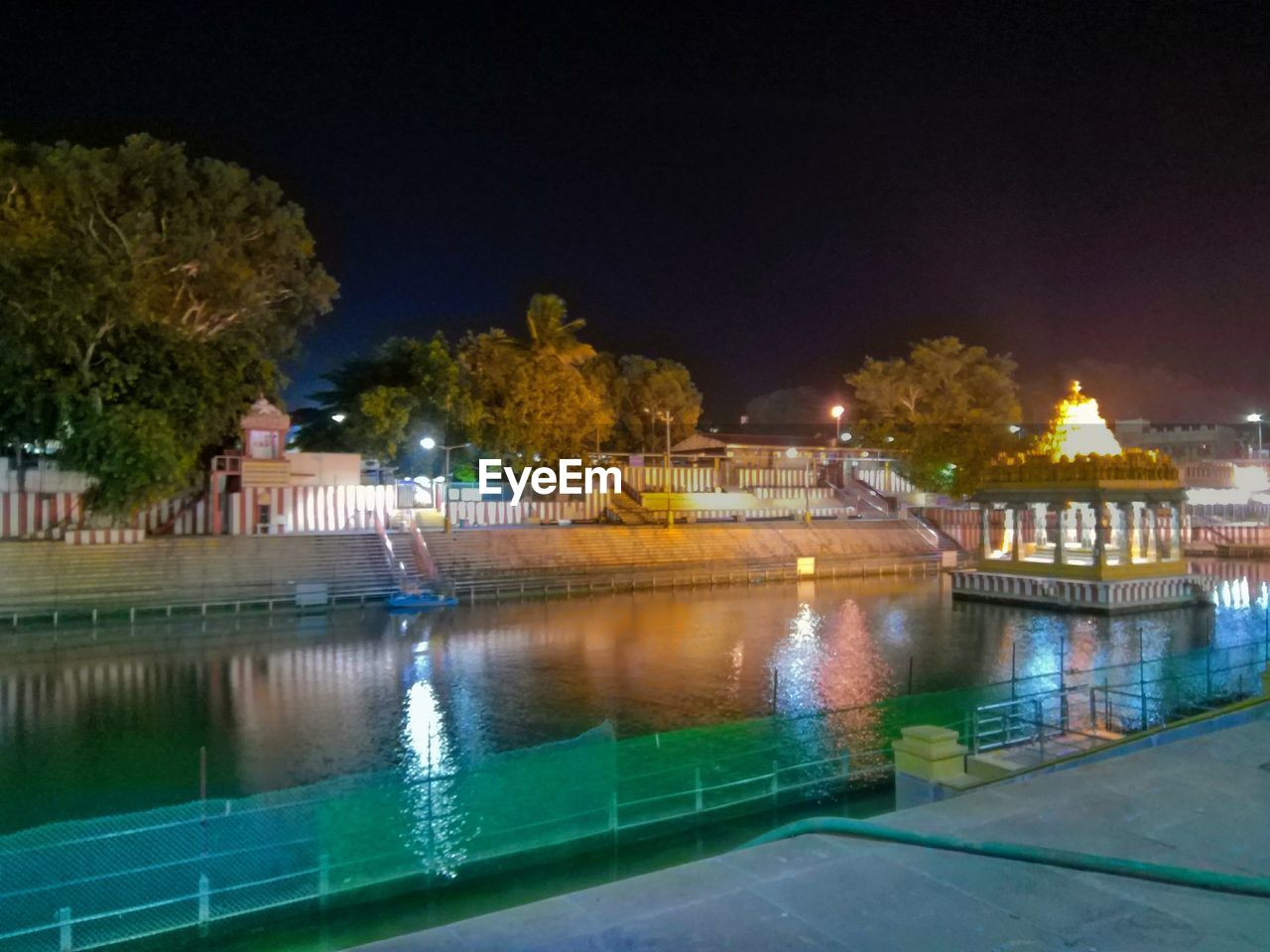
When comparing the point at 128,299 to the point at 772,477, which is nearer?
the point at 128,299

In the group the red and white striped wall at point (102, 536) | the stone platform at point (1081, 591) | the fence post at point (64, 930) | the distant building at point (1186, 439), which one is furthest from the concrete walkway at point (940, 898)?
the distant building at point (1186, 439)

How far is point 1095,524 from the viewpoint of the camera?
32.1 m

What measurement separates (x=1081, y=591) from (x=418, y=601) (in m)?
23.9

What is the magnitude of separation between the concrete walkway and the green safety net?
3.85 m

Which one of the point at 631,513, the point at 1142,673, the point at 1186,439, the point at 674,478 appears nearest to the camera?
the point at 1142,673

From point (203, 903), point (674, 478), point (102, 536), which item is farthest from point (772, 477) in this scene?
point (203, 903)

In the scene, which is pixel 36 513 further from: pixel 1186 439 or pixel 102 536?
pixel 1186 439

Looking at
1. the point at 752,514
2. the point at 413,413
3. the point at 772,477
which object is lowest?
the point at 752,514

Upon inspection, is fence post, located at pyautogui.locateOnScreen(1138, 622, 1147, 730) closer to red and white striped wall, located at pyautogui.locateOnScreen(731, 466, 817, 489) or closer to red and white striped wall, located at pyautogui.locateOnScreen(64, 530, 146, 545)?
red and white striped wall, located at pyautogui.locateOnScreen(731, 466, 817, 489)

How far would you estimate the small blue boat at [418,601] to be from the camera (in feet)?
101

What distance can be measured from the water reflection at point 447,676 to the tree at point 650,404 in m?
30.5

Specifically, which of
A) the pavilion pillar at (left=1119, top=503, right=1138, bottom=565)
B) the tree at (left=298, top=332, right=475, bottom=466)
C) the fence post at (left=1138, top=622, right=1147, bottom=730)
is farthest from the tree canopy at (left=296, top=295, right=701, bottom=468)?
the fence post at (left=1138, top=622, right=1147, bottom=730)

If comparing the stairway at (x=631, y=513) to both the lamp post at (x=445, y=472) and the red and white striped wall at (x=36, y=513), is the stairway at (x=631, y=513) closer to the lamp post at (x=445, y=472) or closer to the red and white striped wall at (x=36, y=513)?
the lamp post at (x=445, y=472)

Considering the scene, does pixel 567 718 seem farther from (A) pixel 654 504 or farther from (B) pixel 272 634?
(A) pixel 654 504
